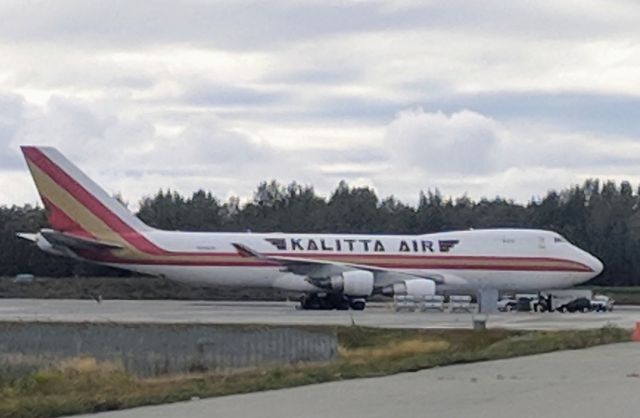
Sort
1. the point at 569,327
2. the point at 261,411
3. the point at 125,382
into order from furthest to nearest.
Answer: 1. the point at 569,327
2. the point at 125,382
3. the point at 261,411

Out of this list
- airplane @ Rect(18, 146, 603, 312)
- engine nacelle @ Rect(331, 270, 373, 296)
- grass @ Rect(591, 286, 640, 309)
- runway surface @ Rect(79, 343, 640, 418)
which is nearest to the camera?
runway surface @ Rect(79, 343, 640, 418)

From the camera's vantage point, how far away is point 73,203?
A: 176 feet

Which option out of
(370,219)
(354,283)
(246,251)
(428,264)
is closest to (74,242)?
(246,251)

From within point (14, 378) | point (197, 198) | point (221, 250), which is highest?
point (197, 198)

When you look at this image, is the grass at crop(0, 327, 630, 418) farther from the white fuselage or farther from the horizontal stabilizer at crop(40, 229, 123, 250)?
the horizontal stabilizer at crop(40, 229, 123, 250)

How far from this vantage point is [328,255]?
177ft

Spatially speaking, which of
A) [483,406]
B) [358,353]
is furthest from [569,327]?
[483,406]

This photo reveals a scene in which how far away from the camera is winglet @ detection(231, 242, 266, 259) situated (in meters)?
52.8

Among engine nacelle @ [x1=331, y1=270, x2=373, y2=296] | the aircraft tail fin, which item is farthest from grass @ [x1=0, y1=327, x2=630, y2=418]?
the aircraft tail fin

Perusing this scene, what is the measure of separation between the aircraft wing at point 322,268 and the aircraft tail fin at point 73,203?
4.82 metres

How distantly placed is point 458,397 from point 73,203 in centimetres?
3947

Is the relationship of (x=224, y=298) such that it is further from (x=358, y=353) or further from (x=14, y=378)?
(x=14, y=378)

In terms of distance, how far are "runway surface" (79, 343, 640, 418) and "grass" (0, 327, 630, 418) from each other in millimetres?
548

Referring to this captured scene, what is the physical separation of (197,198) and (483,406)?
114120 millimetres
